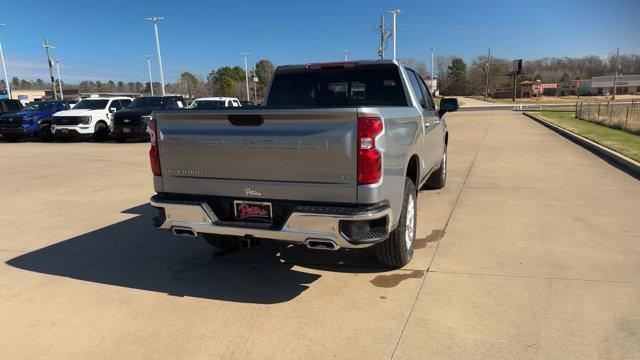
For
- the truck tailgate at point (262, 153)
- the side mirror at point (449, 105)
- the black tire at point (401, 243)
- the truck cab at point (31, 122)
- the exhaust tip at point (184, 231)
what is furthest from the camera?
the truck cab at point (31, 122)

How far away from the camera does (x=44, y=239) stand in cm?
579

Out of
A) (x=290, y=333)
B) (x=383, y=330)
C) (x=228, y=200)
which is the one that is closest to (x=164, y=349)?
(x=290, y=333)

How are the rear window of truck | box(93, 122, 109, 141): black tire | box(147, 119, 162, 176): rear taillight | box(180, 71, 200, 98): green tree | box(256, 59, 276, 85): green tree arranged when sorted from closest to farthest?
box(147, 119, 162, 176): rear taillight, the rear window of truck, box(93, 122, 109, 141): black tire, box(180, 71, 200, 98): green tree, box(256, 59, 276, 85): green tree

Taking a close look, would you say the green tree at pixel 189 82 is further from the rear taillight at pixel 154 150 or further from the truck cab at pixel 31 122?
the rear taillight at pixel 154 150

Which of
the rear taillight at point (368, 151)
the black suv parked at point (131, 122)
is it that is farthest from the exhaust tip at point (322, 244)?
the black suv parked at point (131, 122)

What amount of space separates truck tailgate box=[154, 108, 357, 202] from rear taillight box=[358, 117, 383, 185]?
0.05 metres

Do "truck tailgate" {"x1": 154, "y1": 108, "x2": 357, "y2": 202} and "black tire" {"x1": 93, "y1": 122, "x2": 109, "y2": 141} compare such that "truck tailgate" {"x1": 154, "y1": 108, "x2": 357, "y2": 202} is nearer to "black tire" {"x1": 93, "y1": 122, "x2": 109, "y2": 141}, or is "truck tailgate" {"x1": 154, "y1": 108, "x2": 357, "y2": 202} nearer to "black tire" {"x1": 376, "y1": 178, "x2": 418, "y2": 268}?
"black tire" {"x1": 376, "y1": 178, "x2": 418, "y2": 268}

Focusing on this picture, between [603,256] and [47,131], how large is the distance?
883 inches

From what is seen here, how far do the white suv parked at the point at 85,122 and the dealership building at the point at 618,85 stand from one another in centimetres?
12877

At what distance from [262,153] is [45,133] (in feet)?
69.3

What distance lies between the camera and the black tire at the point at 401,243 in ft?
13.7

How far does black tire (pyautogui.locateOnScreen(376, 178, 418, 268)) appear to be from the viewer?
13.7ft

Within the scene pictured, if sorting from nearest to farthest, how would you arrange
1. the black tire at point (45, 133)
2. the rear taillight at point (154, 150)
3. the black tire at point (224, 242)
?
the rear taillight at point (154, 150) → the black tire at point (224, 242) → the black tire at point (45, 133)

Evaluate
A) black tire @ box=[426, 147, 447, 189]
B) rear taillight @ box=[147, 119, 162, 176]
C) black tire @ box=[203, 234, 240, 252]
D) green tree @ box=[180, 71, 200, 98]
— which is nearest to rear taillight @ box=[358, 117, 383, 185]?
rear taillight @ box=[147, 119, 162, 176]
